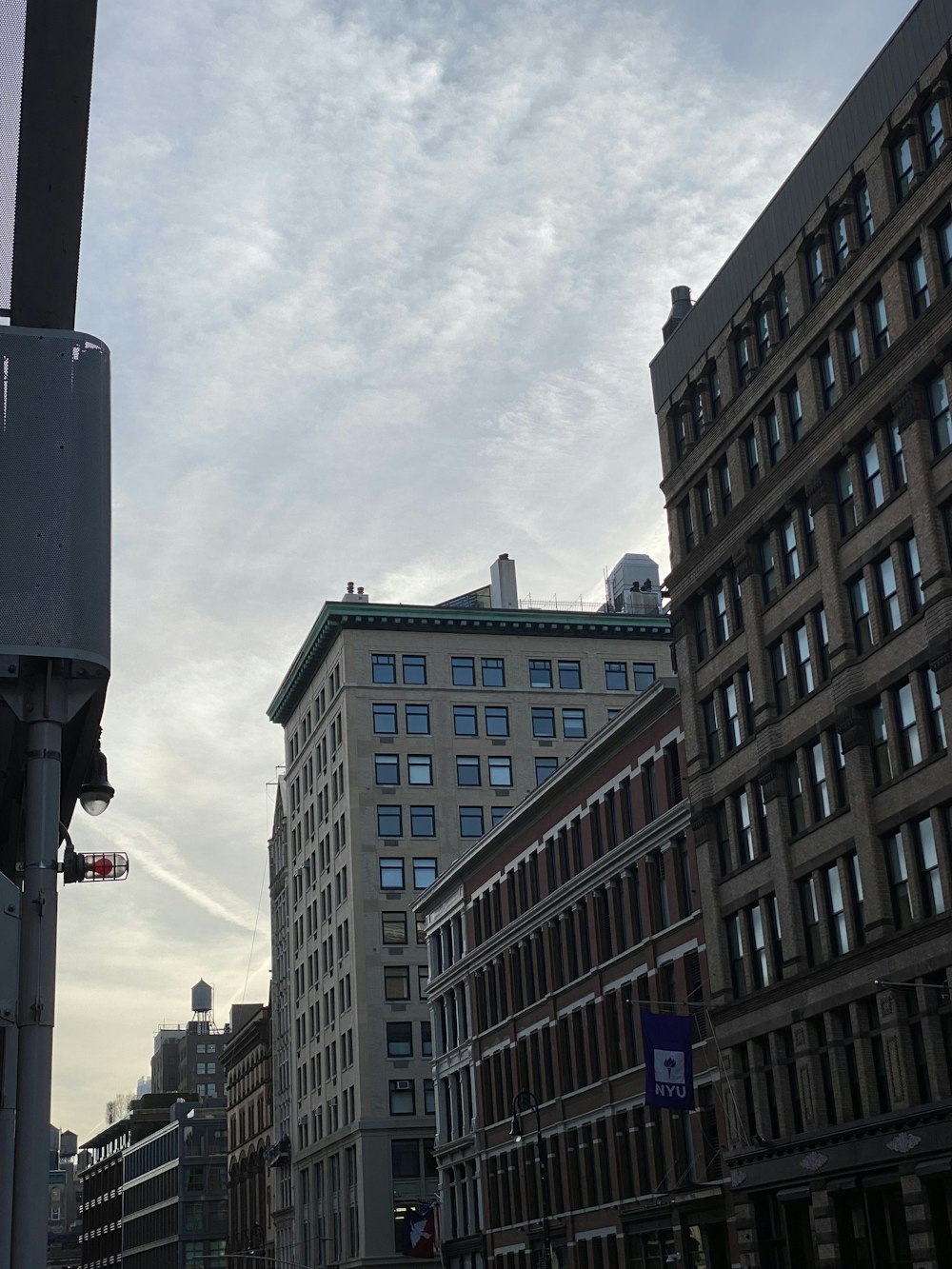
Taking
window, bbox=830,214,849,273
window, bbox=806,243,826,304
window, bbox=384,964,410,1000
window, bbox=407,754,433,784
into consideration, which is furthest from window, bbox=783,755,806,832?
window, bbox=407,754,433,784

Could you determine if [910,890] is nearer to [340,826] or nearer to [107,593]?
[107,593]

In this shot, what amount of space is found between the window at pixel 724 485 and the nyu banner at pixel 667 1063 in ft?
52.8

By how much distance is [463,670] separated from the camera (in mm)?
106438

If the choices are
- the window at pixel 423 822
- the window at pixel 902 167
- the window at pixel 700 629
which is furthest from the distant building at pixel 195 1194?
the window at pixel 902 167

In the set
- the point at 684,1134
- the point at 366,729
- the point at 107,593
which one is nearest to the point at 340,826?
the point at 366,729

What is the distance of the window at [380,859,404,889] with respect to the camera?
10131 centimetres

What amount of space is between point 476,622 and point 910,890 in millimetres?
68511

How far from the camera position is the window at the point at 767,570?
4850 centimetres

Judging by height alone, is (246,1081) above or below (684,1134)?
above

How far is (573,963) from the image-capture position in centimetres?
6238

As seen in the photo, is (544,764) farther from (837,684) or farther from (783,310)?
(837,684)

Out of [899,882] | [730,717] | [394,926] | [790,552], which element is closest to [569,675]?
[394,926]

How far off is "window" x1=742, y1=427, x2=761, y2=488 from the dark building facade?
10cm

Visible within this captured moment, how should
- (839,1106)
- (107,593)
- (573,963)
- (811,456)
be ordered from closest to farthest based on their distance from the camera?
1. (107,593)
2. (839,1106)
3. (811,456)
4. (573,963)
